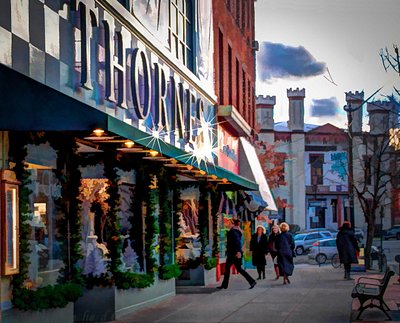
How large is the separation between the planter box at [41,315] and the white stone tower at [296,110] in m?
56.6

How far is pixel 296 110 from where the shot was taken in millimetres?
69875

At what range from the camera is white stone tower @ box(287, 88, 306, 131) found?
69688mm

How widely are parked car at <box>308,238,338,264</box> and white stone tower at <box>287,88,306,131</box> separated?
27.2m

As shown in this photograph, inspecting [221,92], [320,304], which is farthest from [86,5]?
[221,92]

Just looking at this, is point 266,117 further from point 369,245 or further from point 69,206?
Result: point 69,206

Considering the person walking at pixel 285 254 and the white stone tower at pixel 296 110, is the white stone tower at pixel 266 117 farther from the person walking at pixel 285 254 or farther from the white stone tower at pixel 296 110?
the person walking at pixel 285 254

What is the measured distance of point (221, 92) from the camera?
3127 cm

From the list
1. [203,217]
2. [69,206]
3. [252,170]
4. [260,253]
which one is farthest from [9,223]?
[252,170]

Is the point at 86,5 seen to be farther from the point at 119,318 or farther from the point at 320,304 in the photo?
the point at 320,304

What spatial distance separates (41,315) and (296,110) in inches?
2279

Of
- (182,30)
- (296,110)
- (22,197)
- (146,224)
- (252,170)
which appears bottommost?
(146,224)

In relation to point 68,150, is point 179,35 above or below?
above

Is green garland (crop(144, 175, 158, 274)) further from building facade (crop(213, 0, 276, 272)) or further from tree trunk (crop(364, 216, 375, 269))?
tree trunk (crop(364, 216, 375, 269))

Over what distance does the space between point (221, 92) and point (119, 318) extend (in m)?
15.9
